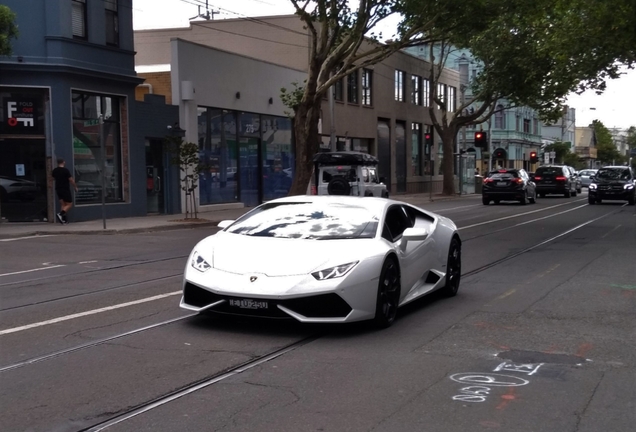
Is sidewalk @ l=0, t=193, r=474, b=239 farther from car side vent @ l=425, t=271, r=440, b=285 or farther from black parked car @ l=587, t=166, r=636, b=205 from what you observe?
black parked car @ l=587, t=166, r=636, b=205

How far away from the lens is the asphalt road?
18.2 ft

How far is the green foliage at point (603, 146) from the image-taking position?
130 metres

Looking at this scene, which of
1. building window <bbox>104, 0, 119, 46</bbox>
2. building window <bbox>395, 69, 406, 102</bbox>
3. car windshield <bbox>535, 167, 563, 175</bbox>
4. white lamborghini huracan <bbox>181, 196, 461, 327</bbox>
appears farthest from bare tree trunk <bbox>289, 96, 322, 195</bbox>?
building window <bbox>395, 69, 406, 102</bbox>

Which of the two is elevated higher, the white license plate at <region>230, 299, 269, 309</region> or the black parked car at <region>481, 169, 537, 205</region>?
the black parked car at <region>481, 169, 537, 205</region>

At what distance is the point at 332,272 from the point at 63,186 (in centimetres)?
1671

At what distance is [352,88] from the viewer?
147 ft

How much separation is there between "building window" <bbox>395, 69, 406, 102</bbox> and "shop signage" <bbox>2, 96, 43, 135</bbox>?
103ft

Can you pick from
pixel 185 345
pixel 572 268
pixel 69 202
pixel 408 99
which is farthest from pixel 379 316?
pixel 408 99

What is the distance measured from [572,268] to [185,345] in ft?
27.1

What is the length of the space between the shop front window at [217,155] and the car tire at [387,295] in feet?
71.4

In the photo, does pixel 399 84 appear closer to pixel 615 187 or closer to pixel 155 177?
pixel 615 187

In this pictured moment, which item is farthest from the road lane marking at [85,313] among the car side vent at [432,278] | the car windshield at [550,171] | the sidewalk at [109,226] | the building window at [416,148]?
the building window at [416,148]

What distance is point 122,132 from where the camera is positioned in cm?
2633

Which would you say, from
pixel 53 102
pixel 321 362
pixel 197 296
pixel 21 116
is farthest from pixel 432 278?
pixel 21 116
